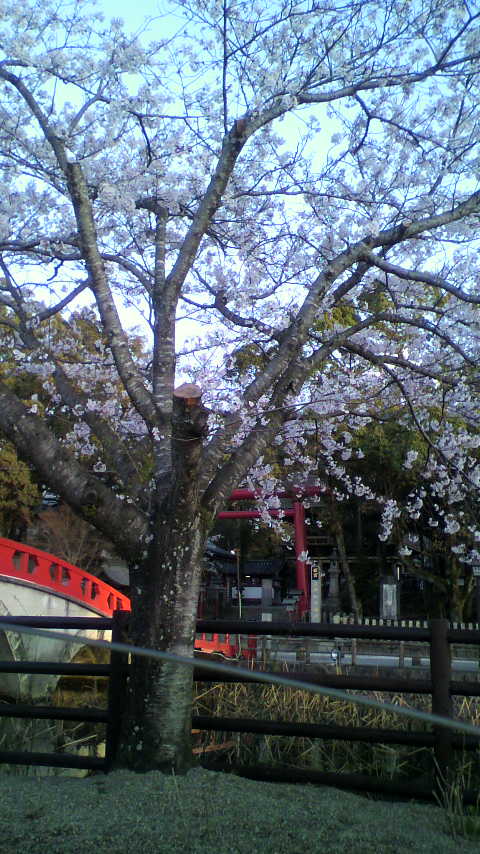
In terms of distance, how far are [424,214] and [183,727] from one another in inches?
224

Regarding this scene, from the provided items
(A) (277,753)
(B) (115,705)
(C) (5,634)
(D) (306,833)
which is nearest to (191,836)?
(D) (306,833)

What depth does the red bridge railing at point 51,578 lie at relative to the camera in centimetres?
1705

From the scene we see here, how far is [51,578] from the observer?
63.6 feet

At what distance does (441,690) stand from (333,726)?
27.7 inches

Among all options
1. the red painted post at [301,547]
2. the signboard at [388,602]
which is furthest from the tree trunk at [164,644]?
the signboard at [388,602]

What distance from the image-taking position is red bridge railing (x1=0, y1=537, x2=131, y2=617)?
671 inches

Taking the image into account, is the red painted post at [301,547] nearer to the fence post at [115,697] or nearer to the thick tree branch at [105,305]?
the thick tree branch at [105,305]

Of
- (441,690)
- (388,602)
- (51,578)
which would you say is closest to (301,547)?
(388,602)

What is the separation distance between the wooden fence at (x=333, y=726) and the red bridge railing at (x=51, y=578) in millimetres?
11834

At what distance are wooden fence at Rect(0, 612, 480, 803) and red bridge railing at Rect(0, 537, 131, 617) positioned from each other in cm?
1183

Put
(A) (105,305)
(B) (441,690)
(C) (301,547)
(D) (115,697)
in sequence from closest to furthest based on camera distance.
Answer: (B) (441,690) → (D) (115,697) → (A) (105,305) → (C) (301,547)

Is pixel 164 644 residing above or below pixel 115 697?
above

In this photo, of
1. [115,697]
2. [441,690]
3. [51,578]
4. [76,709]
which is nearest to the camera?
[441,690]

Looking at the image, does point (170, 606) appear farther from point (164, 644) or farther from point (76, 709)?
point (76, 709)
